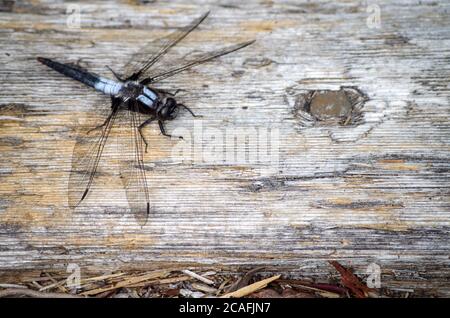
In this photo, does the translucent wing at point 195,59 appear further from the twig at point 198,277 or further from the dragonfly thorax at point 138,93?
the twig at point 198,277

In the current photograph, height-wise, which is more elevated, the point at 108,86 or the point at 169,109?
the point at 108,86

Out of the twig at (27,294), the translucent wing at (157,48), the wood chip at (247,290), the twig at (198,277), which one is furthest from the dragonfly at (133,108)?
the wood chip at (247,290)

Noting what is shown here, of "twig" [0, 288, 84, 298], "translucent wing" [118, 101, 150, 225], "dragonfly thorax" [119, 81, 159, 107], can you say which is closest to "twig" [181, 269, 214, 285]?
"translucent wing" [118, 101, 150, 225]

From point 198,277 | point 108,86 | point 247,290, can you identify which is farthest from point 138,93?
point 247,290

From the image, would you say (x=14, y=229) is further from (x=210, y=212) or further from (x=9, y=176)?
(x=210, y=212)

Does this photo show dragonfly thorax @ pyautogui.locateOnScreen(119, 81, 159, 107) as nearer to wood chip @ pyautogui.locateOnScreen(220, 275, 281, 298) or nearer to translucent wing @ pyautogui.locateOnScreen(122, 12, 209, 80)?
translucent wing @ pyautogui.locateOnScreen(122, 12, 209, 80)

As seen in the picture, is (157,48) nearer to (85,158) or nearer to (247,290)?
(85,158)
